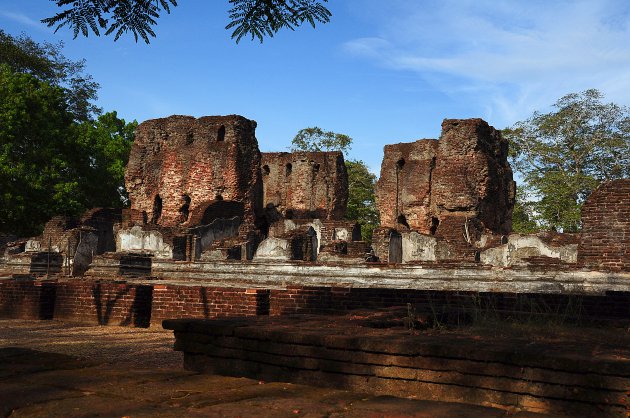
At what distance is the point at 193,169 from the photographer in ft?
84.0

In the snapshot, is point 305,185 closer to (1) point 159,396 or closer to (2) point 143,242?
(2) point 143,242

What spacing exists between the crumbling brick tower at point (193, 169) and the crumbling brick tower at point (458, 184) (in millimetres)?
6323

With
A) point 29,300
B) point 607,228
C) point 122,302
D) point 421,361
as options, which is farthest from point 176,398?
point 607,228

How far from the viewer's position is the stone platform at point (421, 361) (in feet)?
10.3

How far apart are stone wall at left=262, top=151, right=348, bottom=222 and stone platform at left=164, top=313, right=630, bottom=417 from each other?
2467cm

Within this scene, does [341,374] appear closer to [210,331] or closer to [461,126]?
[210,331]

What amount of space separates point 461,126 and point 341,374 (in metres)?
20.9

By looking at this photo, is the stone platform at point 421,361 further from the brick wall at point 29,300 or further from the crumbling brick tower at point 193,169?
the crumbling brick tower at point 193,169

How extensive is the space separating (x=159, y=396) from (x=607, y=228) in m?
10.2

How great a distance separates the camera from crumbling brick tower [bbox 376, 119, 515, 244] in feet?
76.0

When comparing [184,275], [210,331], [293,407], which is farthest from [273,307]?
[184,275]

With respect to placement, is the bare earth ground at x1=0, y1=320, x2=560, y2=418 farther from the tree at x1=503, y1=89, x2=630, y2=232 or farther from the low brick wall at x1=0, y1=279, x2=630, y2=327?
the tree at x1=503, y1=89, x2=630, y2=232

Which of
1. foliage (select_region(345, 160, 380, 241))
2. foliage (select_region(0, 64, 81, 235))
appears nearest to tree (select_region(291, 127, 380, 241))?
foliage (select_region(345, 160, 380, 241))

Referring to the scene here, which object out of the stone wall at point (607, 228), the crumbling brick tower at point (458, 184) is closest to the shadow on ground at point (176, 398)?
the stone wall at point (607, 228)
